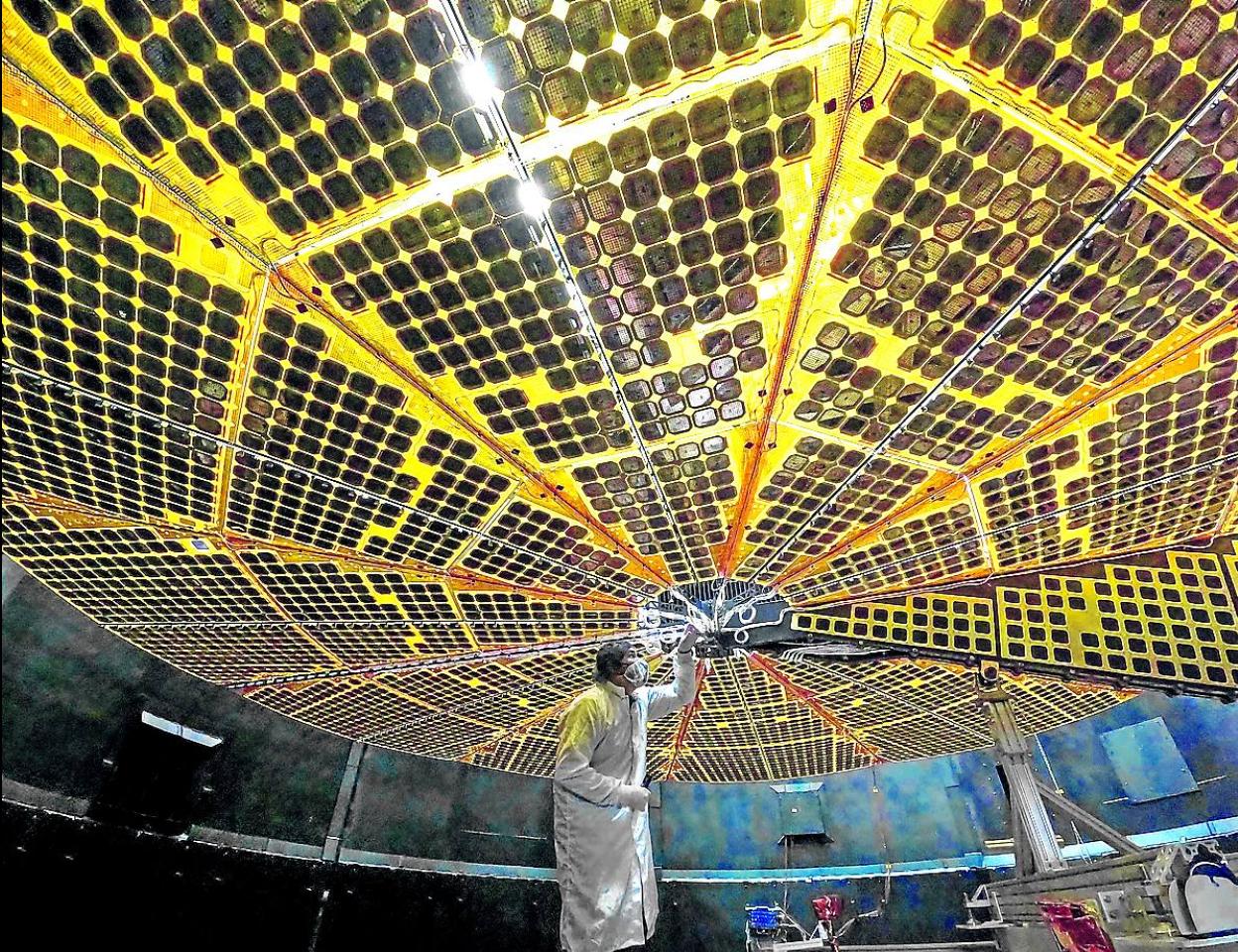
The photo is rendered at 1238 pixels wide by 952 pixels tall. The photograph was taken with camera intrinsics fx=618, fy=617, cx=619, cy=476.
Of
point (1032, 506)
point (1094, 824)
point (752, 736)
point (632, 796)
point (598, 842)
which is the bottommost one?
point (598, 842)

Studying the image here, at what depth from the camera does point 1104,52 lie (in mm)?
2602

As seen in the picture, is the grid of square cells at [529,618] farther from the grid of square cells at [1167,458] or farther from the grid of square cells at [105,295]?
the grid of square cells at [1167,458]

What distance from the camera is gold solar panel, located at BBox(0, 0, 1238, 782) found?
8.52 feet

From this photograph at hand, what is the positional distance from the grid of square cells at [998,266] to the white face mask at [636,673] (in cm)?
224

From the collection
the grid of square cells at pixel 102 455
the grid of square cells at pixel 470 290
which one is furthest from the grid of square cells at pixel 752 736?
the grid of square cells at pixel 102 455

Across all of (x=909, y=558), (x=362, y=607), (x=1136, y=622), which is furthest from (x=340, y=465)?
(x=1136, y=622)

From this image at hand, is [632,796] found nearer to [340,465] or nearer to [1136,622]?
[340,465]

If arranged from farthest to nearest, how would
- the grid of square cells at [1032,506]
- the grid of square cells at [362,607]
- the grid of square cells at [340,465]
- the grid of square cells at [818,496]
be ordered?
the grid of square cells at [362,607] → the grid of square cells at [818,496] → the grid of square cells at [1032,506] → the grid of square cells at [340,465]

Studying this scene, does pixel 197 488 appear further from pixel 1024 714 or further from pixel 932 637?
pixel 1024 714

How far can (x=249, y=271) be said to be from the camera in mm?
3328

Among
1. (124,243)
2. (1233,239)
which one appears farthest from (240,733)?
(1233,239)

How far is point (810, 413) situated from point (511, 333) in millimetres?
2182

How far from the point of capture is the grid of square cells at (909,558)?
565cm

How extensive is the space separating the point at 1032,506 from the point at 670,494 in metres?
3.13
